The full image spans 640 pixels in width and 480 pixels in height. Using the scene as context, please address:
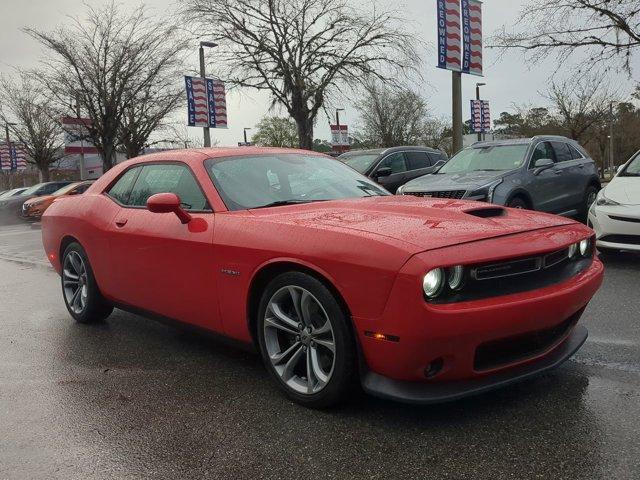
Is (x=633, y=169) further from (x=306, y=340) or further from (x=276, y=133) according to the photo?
(x=276, y=133)

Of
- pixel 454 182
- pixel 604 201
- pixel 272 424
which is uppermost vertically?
pixel 454 182

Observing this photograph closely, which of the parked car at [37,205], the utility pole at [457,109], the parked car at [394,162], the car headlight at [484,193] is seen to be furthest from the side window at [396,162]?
the parked car at [37,205]

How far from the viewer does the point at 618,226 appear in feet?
20.6

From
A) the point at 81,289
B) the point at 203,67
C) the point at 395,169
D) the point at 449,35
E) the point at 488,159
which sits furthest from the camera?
the point at 203,67

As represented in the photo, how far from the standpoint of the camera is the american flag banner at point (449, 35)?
12219 mm

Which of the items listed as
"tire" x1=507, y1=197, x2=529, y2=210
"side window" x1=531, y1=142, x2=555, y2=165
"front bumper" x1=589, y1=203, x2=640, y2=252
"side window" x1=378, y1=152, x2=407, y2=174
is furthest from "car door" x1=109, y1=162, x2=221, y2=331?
"side window" x1=378, y1=152, x2=407, y2=174

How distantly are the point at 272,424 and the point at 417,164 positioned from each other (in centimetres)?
1046

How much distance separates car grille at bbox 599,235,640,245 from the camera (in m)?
6.21

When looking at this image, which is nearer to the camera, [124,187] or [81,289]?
[124,187]

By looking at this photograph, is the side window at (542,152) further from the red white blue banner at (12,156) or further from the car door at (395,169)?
the red white blue banner at (12,156)

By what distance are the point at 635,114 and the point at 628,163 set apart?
41743mm

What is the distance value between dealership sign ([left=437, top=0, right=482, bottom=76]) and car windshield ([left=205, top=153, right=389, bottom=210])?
30.1 feet

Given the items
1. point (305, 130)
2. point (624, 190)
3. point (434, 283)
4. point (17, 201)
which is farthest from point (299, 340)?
point (17, 201)

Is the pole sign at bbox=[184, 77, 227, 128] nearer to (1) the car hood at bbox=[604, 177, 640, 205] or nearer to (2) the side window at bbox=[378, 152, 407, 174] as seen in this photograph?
(2) the side window at bbox=[378, 152, 407, 174]
